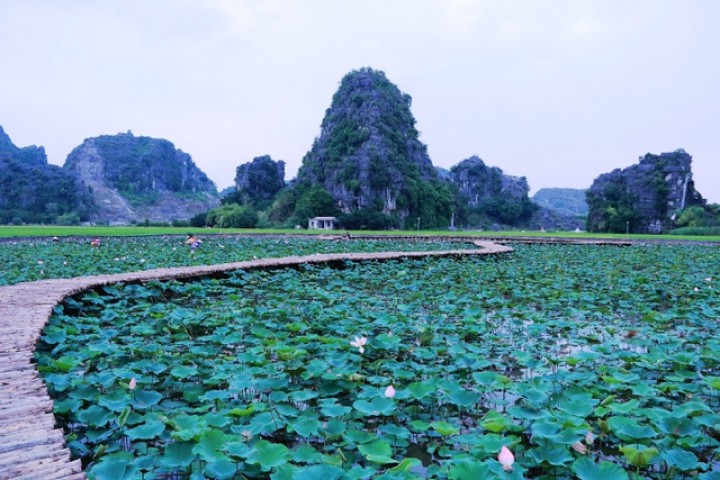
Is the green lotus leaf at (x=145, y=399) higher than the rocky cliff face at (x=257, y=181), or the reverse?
the rocky cliff face at (x=257, y=181)

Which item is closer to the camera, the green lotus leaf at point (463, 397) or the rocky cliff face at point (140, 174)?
the green lotus leaf at point (463, 397)

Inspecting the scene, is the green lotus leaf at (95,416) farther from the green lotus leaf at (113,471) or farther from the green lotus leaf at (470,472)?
the green lotus leaf at (470,472)

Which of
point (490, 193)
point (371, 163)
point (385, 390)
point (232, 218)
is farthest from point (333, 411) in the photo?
point (490, 193)

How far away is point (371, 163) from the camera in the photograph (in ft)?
164

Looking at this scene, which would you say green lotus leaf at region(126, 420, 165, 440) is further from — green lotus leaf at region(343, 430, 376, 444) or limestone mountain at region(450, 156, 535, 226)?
limestone mountain at region(450, 156, 535, 226)

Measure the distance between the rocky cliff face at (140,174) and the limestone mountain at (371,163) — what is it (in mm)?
46983

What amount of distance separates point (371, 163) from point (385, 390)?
48615 mm

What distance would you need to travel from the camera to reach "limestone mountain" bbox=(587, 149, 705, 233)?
44.0 m

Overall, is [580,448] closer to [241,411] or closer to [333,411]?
[333,411]

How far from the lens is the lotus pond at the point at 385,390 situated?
162 cm

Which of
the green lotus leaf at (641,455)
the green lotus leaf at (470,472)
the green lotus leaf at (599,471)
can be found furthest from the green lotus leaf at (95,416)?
the green lotus leaf at (641,455)

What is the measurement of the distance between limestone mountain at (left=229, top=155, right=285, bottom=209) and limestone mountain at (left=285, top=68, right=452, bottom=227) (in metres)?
7.31

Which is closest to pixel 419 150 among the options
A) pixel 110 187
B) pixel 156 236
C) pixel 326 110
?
pixel 326 110

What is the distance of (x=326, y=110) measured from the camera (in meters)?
61.0
